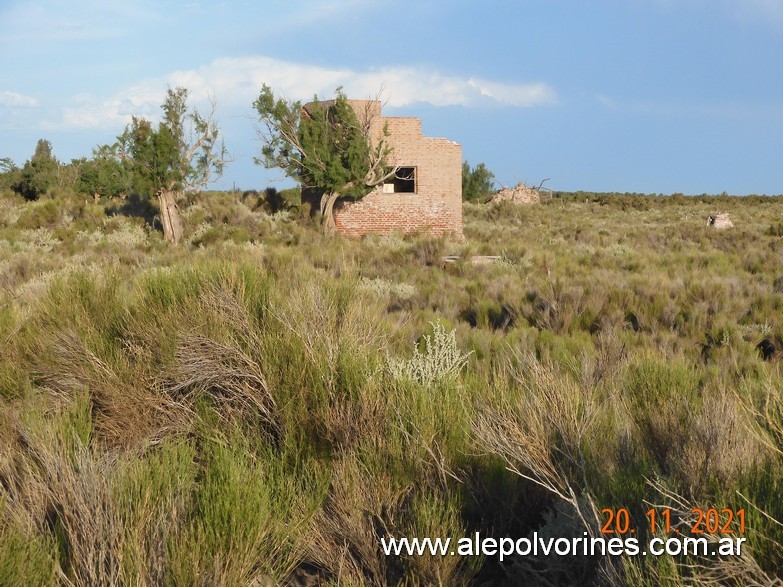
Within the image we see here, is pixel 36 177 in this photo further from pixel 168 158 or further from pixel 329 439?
pixel 329 439

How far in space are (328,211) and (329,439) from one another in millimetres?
20832

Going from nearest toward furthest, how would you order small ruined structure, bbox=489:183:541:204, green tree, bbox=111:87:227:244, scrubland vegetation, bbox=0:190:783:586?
1. scrubland vegetation, bbox=0:190:783:586
2. green tree, bbox=111:87:227:244
3. small ruined structure, bbox=489:183:541:204

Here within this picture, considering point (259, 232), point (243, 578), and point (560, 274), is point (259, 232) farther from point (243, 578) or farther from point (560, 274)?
point (243, 578)

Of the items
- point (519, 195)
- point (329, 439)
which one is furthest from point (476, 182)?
point (329, 439)

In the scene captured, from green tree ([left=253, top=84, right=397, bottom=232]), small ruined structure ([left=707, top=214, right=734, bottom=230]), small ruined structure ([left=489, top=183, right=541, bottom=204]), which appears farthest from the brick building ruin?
small ruined structure ([left=489, top=183, right=541, bottom=204])

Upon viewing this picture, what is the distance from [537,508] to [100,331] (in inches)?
166

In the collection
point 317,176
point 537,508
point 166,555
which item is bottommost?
point 537,508

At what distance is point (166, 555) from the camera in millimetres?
2703

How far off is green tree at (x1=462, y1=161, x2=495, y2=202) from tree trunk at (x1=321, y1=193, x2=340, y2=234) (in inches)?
969

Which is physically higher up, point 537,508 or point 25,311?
point 25,311

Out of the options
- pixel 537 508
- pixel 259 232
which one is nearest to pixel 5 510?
pixel 537 508

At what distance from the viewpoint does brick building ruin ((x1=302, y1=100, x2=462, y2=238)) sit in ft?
83.1

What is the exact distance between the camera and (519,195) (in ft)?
155

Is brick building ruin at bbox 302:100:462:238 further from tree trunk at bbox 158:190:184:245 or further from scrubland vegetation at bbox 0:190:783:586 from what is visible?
scrubland vegetation at bbox 0:190:783:586
